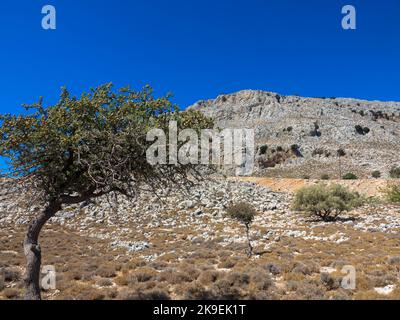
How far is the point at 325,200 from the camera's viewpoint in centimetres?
3759

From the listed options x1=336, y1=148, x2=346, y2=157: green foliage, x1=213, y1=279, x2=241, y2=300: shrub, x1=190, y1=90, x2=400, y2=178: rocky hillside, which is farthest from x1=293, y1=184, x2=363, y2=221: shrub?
x1=336, y1=148, x2=346, y2=157: green foliage

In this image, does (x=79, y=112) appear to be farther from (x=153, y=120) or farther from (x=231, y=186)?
(x=231, y=186)

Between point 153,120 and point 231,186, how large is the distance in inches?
1700

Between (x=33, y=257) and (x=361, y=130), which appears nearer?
(x=33, y=257)

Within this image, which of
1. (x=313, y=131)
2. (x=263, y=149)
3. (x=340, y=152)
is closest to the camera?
(x=340, y=152)

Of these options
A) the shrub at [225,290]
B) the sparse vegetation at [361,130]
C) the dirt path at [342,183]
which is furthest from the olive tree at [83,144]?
the sparse vegetation at [361,130]

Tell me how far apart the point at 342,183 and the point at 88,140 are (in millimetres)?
51228

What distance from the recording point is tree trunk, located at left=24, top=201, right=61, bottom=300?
34.2 feet

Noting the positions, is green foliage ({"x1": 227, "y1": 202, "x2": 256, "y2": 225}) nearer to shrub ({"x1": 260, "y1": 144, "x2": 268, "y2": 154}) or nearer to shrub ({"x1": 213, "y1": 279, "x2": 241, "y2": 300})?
shrub ({"x1": 213, "y1": 279, "x2": 241, "y2": 300})

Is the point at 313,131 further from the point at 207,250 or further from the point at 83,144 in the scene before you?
the point at 83,144

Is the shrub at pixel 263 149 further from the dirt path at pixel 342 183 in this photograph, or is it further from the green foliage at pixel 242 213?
the green foliage at pixel 242 213

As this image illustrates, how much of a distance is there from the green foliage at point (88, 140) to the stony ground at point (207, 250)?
1.58 metres

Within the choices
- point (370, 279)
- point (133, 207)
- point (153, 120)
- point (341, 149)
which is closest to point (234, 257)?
point (370, 279)

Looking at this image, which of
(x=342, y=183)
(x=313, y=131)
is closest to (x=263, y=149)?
(x=313, y=131)
